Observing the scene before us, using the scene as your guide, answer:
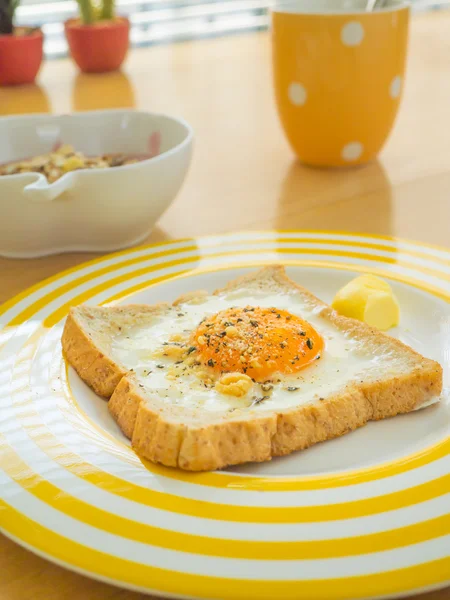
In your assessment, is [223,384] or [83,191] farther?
[83,191]

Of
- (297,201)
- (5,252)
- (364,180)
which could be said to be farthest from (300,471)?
(364,180)

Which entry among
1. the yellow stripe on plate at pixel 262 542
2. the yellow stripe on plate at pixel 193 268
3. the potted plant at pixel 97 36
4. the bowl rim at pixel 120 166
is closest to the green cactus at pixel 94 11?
the potted plant at pixel 97 36

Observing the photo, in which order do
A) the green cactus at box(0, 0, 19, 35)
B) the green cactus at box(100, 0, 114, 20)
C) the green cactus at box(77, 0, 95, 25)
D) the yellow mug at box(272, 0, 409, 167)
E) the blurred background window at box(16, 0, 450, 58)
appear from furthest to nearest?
the blurred background window at box(16, 0, 450, 58) < the green cactus at box(100, 0, 114, 20) < the green cactus at box(77, 0, 95, 25) < the green cactus at box(0, 0, 19, 35) < the yellow mug at box(272, 0, 409, 167)

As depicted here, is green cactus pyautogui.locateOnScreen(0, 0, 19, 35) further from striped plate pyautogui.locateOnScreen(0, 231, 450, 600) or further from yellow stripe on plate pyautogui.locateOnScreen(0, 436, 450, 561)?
yellow stripe on plate pyautogui.locateOnScreen(0, 436, 450, 561)

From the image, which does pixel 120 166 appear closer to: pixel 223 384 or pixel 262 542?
pixel 223 384

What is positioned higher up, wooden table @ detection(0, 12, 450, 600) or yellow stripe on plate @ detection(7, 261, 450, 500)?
wooden table @ detection(0, 12, 450, 600)

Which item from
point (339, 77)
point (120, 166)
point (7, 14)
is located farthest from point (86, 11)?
point (120, 166)

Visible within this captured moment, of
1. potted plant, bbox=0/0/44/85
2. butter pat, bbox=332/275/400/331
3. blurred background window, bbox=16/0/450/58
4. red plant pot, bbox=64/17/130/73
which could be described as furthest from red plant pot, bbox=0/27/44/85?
butter pat, bbox=332/275/400/331
